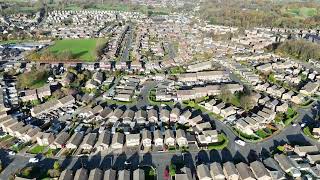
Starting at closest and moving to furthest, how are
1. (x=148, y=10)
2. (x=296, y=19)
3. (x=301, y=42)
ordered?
(x=301, y=42) < (x=296, y=19) < (x=148, y=10)

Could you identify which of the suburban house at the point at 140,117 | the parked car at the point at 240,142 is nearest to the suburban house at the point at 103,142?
the suburban house at the point at 140,117

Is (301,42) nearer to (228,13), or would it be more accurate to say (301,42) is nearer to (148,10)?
(228,13)

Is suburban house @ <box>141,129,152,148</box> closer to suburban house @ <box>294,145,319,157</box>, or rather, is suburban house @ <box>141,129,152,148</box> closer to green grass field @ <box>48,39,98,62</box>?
suburban house @ <box>294,145,319,157</box>

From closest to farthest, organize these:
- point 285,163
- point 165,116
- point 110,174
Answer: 1. point 110,174
2. point 285,163
3. point 165,116

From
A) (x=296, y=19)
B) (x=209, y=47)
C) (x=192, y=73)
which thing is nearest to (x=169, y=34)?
(x=209, y=47)

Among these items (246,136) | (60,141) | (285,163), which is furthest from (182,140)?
(60,141)

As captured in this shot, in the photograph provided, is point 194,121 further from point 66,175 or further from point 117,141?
point 66,175

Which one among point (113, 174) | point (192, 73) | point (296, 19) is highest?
point (296, 19)

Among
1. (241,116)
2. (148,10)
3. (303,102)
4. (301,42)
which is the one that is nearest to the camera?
(241,116)
